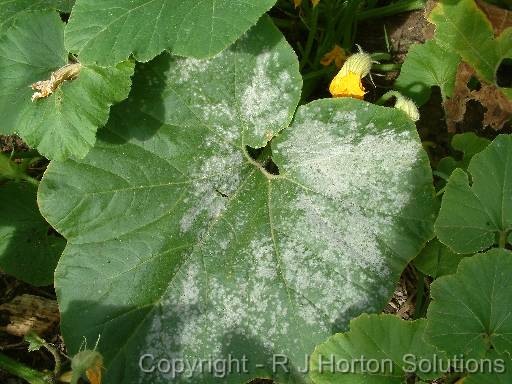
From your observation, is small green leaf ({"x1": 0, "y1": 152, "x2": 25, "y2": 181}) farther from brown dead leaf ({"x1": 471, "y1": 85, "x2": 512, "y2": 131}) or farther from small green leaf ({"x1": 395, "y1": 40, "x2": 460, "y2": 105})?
brown dead leaf ({"x1": 471, "y1": 85, "x2": 512, "y2": 131})

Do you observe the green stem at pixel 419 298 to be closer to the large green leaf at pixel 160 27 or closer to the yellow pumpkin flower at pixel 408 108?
the yellow pumpkin flower at pixel 408 108

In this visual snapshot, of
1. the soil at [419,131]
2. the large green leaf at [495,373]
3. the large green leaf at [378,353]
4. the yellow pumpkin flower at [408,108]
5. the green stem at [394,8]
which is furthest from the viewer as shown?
the green stem at [394,8]

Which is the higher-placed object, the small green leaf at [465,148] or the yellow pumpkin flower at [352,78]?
the yellow pumpkin flower at [352,78]

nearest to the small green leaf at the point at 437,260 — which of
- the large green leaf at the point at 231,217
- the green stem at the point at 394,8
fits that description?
the large green leaf at the point at 231,217

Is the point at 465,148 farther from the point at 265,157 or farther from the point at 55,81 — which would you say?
the point at 55,81

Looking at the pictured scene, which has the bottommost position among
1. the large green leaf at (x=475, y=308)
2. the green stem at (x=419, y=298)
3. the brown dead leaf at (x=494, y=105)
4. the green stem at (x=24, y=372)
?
the green stem at (x=24, y=372)

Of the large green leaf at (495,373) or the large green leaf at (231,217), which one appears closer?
the large green leaf at (495,373)

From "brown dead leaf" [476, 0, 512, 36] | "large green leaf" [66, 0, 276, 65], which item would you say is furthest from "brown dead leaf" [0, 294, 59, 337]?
"brown dead leaf" [476, 0, 512, 36]
